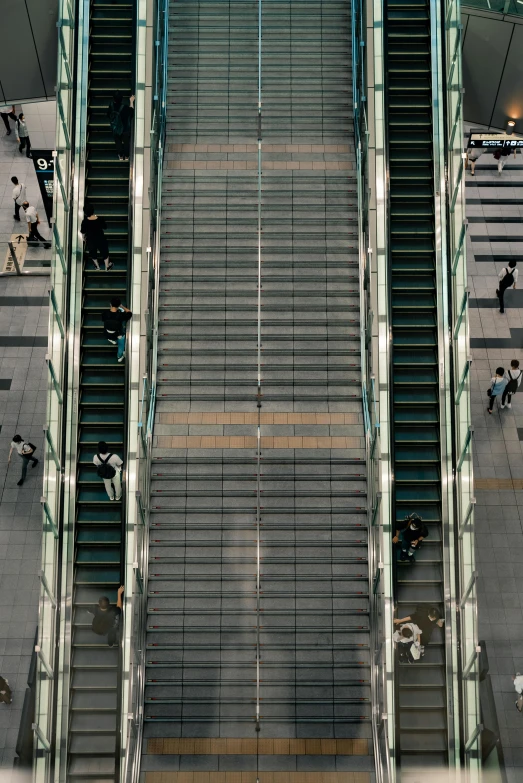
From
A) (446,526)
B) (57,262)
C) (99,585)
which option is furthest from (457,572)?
(57,262)

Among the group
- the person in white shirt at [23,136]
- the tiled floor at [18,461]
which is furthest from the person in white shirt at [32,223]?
the person in white shirt at [23,136]

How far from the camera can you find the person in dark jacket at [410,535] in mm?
12977

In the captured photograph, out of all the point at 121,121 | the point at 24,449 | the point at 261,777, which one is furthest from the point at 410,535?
the point at 121,121

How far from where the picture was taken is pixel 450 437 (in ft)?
44.1

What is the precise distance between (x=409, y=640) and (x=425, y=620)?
0.33m

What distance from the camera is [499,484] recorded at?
17.1 m

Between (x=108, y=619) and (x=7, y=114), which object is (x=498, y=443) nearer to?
(x=108, y=619)

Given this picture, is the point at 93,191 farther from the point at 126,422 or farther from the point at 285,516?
the point at 285,516

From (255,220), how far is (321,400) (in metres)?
3.24

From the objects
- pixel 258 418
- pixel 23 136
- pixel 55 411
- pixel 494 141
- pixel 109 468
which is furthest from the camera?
pixel 23 136

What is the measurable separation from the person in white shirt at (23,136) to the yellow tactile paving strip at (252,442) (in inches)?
399

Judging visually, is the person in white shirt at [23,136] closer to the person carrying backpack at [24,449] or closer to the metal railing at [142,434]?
the metal railing at [142,434]

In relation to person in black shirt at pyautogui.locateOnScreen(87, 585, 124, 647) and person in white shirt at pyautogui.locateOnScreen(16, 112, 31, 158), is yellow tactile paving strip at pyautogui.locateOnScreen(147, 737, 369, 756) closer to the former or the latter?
person in black shirt at pyautogui.locateOnScreen(87, 585, 124, 647)

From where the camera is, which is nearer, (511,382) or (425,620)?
(425,620)
